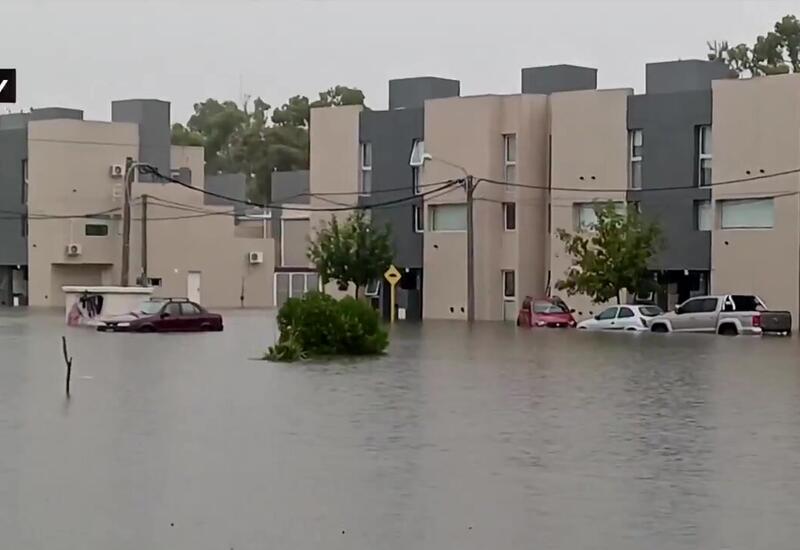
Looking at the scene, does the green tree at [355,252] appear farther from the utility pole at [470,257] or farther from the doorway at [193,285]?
the doorway at [193,285]

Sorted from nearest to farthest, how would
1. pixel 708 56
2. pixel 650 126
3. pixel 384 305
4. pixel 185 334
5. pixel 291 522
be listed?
pixel 291 522 < pixel 185 334 < pixel 650 126 < pixel 384 305 < pixel 708 56

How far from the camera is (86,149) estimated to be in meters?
91.6

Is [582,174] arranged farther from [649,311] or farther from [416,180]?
[649,311]

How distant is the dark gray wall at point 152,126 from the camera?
3775 inches

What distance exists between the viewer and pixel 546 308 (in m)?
65.8

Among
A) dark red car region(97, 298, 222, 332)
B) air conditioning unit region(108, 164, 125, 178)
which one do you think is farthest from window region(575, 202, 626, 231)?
air conditioning unit region(108, 164, 125, 178)

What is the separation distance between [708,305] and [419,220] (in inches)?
899

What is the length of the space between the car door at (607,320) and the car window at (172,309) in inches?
589

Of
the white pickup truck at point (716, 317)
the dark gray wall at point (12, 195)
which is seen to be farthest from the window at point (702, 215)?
the dark gray wall at point (12, 195)

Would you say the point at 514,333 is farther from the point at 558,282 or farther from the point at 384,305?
the point at 384,305

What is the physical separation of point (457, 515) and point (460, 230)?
60850 mm

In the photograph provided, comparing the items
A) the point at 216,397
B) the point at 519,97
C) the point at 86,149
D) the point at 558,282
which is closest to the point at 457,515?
the point at 216,397

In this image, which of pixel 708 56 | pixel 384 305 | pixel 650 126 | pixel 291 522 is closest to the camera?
pixel 291 522

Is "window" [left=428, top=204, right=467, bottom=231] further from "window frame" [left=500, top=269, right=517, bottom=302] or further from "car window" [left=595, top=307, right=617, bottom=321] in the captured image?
"car window" [left=595, top=307, right=617, bottom=321]
